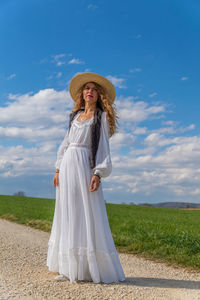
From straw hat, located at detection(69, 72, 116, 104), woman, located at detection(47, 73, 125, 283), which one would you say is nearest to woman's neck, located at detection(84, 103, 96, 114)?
woman, located at detection(47, 73, 125, 283)

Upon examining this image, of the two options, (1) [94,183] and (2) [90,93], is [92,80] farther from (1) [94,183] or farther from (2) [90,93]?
(1) [94,183]

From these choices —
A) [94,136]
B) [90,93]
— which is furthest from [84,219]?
[90,93]

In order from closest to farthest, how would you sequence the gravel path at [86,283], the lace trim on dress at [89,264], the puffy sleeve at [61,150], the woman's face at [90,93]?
the gravel path at [86,283] → the lace trim on dress at [89,264] → the woman's face at [90,93] → the puffy sleeve at [61,150]

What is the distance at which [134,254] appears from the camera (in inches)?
316

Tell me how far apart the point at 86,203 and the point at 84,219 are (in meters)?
0.25

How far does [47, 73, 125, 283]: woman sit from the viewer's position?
5.10 meters

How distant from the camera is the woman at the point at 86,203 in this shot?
16.7 feet

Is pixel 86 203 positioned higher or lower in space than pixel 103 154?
lower

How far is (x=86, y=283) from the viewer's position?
514 centimetres

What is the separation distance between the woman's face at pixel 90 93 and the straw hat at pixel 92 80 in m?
0.09

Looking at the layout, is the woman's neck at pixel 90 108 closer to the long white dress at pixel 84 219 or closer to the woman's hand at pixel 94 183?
the long white dress at pixel 84 219

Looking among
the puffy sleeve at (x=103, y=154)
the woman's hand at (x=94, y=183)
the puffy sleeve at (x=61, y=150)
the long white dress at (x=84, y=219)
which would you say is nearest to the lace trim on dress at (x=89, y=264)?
the long white dress at (x=84, y=219)

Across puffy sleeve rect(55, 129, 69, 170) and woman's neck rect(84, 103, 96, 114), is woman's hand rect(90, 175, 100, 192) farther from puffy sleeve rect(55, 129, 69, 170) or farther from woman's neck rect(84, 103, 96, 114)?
woman's neck rect(84, 103, 96, 114)

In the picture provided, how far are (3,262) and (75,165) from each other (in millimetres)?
3054
